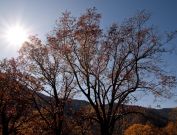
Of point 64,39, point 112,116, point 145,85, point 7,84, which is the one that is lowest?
point 112,116

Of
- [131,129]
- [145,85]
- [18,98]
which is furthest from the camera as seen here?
[131,129]

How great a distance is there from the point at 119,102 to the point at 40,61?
10.8 meters

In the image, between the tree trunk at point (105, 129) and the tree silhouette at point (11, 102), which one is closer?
the tree trunk at point (105, 129)

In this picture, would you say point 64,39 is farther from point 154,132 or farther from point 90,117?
point 154,132

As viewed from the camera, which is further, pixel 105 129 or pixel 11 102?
pixel 11 102

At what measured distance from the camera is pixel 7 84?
141ft

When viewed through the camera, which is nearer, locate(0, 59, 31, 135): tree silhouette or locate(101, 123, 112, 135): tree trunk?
locate(101, 123, 112, 135): tree trunk

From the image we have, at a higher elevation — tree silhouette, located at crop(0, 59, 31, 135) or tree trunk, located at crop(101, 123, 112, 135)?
tree silhouette, located at crop(0, 59, 31, 135)

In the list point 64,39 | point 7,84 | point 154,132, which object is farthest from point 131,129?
point 64,39

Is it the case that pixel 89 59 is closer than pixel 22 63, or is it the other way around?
pixel 89 59

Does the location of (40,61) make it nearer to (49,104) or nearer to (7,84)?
(49,104)

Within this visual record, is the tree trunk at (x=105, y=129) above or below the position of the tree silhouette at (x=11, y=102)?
below

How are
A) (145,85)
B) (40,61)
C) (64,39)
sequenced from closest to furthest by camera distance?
(145,85), (64,39), (40,61)

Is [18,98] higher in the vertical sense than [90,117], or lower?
higher
